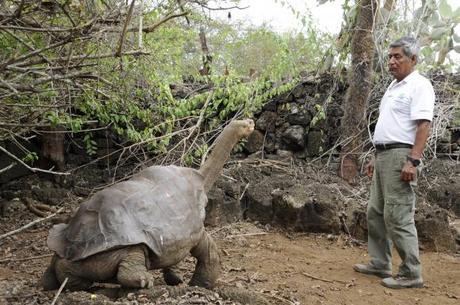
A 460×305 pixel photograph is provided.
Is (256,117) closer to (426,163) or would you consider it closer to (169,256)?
(426,163)

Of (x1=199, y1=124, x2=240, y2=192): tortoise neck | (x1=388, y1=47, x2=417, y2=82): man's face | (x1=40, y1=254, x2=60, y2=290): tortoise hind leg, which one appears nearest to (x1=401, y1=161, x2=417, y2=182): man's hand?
(x1=388, y1=47, x2=417, y2=82): man's face

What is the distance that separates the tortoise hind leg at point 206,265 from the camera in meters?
3.39

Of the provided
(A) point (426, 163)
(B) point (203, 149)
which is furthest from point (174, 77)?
(A) point (426, 163)

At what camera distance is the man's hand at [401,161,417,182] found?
3734 millimetres

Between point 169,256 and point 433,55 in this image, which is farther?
point 433,55

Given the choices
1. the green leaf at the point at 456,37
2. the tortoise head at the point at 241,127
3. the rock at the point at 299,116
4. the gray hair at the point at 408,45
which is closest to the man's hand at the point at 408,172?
the gray hair at the point at 408,45

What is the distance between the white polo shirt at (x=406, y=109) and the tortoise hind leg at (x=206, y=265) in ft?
5.41

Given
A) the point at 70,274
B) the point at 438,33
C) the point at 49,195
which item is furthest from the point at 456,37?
the point at 70,274

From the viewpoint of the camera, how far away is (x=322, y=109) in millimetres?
6926

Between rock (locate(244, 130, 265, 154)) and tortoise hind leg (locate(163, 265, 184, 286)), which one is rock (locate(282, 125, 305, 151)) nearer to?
rock (locate(244, 130, 265, 154))

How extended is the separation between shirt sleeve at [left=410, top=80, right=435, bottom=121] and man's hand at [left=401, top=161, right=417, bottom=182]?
364 millimetres

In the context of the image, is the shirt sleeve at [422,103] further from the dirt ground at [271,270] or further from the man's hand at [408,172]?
the dirt ground at [271,270]

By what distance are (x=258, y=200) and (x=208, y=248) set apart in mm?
2535

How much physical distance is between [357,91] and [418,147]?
9.58ft
